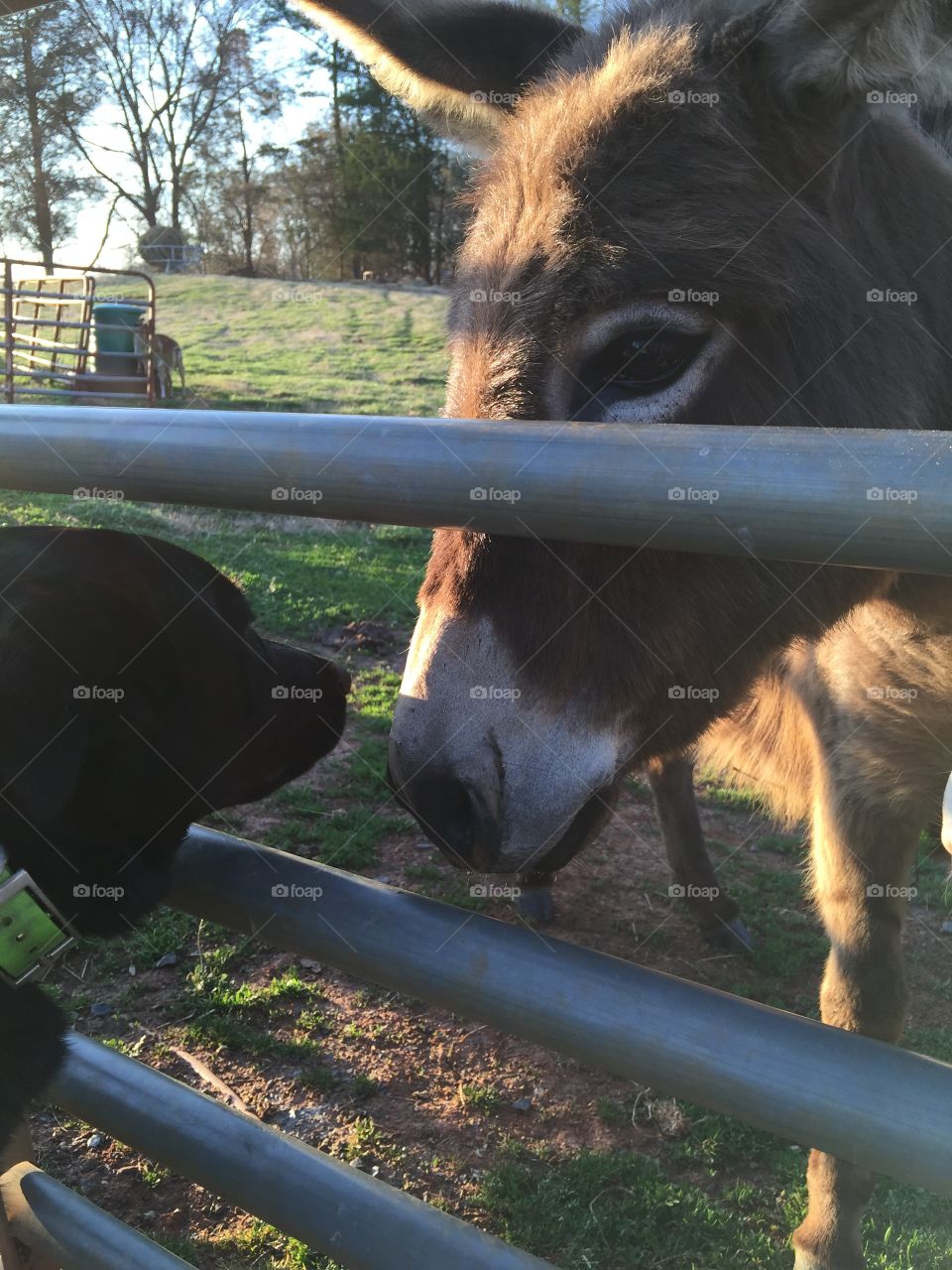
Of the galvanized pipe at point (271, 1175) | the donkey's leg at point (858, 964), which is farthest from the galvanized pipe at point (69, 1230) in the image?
the donkey's leg at point (858, 964)

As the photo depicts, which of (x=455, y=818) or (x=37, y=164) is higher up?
(x=37, y=164)

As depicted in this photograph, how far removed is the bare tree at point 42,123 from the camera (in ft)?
36.4

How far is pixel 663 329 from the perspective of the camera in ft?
5.67

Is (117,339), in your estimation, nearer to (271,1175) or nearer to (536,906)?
(536,906)

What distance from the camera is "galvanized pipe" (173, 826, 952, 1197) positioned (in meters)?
1.02

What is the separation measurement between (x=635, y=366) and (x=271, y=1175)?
5.43ft

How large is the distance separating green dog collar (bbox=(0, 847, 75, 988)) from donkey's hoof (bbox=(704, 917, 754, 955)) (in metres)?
3.45

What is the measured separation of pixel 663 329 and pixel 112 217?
25448 mm

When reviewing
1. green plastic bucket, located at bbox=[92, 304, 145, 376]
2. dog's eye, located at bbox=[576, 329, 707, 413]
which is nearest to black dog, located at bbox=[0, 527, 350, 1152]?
dog's eye, located at bbox=[576, 329, 707, 413]

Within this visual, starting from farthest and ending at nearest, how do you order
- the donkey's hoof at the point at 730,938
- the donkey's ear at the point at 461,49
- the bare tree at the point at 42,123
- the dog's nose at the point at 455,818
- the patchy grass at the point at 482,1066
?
the bare tree at the point at 42,123 → the donkey's hoof at the point at 730,938 → the patchy grass at the point at 482,1066 → the donkey's ear at the point at 461,49 → the dog's nose at the point at 455,818

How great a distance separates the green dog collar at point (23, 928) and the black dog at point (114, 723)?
0.07ft

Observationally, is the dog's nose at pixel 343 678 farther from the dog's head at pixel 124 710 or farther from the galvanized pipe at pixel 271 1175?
the galvanized pipe at pixel 271 1175

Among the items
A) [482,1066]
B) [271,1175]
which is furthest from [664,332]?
[482,1066]

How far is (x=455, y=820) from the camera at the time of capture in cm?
168
